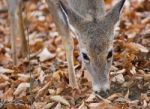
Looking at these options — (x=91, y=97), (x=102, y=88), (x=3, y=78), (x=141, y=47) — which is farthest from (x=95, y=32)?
(x=3, y=78)

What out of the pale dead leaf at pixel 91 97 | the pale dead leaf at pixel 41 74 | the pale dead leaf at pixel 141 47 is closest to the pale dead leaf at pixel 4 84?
the pale dead leaf at pixel 41 74

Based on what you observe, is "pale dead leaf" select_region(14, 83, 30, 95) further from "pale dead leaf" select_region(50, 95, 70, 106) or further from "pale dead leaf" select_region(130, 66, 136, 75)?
"pale dead leaf" select_region(130, 66, 136, 75)

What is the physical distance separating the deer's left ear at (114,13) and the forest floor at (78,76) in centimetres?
89

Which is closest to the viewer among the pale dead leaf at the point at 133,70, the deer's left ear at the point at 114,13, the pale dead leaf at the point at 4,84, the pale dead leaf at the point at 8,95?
the deer's left ear at the point at 114,13

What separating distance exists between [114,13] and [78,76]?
53.7 inches

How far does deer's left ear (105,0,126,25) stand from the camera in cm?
659

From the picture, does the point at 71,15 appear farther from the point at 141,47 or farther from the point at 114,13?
the point at 141,47

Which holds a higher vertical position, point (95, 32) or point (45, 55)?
point (95, 32)

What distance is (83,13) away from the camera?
22.3ft

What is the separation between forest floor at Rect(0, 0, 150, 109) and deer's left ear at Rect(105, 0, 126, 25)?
0.89 meters

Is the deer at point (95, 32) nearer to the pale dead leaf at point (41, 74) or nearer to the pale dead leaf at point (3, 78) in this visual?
the pale dead leaf at point (41, 74)

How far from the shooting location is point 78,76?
7.63 m

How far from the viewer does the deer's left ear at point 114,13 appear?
21.6ft

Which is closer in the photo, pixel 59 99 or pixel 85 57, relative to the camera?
pixel 85 57
